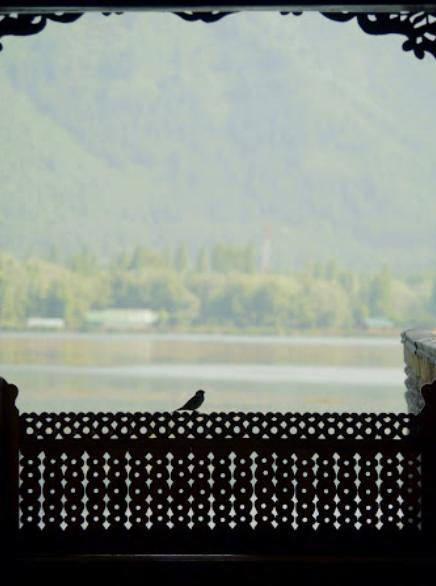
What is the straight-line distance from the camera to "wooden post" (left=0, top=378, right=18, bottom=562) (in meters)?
4.38

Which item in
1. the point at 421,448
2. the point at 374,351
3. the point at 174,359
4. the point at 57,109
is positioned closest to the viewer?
the point at 421,448

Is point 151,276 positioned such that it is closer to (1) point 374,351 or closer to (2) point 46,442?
(1) point 374,351

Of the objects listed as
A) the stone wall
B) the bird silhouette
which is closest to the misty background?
the stone wall

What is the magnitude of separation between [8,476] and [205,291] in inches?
1703

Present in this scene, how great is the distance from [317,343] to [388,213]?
7416mm

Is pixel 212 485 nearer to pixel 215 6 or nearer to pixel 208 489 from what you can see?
pixel 208 489

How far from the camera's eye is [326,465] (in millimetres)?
4508

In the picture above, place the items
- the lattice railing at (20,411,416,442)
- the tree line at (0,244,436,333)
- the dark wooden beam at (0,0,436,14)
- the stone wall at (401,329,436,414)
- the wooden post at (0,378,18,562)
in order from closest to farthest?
the dark wooden beam at (0,0,436,14), the wooden post at (0,378,18,562), the lattice railing at (20,411,416,442), the stone wall at (401,329,436,414), the tree line at (0,244,436,333)

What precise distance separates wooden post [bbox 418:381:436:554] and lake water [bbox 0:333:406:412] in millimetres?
23930

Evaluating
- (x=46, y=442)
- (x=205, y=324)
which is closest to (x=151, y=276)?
(x=205, y=324)

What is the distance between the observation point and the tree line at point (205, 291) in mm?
46969

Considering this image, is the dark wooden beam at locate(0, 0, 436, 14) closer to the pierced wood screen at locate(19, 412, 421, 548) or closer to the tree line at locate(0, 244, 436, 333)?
the pierced wood screen at locate(19, 412, 421, 548)

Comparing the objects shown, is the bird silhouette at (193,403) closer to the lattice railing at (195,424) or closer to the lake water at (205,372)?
the lattice railing at (195,424)

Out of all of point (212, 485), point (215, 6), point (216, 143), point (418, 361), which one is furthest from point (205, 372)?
point (215, 6)
